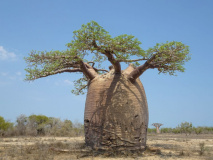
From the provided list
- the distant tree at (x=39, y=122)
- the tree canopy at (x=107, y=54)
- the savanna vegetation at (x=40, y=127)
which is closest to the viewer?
the tree canopy at (x=107, y=54)

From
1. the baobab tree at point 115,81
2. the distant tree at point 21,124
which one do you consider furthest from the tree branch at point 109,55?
the distant tree at point 21,124

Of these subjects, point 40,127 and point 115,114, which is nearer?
point 115,114

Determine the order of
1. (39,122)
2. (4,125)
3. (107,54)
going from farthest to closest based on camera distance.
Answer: (39,122) → (4,125) → (107,54)

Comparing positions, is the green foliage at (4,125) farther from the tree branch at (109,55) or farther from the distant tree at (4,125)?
the tree branch at (109,55)

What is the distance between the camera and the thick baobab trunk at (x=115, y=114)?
6512 mm

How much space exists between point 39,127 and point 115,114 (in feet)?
46.1

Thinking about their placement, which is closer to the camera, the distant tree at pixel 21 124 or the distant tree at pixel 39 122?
the distant tree at pixel 21 124

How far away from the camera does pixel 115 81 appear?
23.2 ft

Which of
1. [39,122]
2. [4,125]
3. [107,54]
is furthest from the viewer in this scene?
[39,122]

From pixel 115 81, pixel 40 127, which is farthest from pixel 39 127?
pixel 115 81

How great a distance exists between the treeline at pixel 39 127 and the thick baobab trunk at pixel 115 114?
11444 millimetres

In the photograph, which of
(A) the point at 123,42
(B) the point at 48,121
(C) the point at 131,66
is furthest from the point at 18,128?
(A) the point at 123,42

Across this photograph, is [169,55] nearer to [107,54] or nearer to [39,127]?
[107,54]

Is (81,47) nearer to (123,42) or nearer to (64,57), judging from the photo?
(64,57)
